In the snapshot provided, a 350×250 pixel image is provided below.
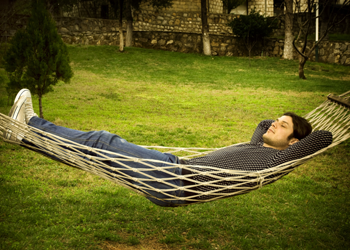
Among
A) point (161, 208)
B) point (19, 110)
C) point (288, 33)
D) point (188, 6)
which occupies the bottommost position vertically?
point (161, 208)

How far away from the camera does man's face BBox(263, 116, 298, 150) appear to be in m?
2.05

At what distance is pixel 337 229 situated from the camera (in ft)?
7.16

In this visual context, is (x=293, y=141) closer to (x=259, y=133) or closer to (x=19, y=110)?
(x=259, y=133)

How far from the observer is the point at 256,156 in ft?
6.41

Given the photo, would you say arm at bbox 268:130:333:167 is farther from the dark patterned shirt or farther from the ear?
the ear

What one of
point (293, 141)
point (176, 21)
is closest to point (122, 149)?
point (293, 141)

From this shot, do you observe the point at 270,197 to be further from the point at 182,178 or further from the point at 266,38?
the point at 266,38

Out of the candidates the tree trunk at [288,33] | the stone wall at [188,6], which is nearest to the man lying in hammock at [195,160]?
the tree trunk at [288,33]

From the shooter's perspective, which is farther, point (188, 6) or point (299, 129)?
point (188, 6)

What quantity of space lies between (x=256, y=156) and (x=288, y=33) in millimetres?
11239

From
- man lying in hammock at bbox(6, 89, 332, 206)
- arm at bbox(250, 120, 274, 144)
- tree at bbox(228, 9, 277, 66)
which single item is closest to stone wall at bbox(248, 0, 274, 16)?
tree at bbox(228, 9, 277, 66)

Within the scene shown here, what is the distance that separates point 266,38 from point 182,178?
12768 mm

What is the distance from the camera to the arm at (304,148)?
6.05ft

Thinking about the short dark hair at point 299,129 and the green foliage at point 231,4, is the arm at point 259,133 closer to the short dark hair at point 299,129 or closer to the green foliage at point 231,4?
the short dark hair at point 299,129
